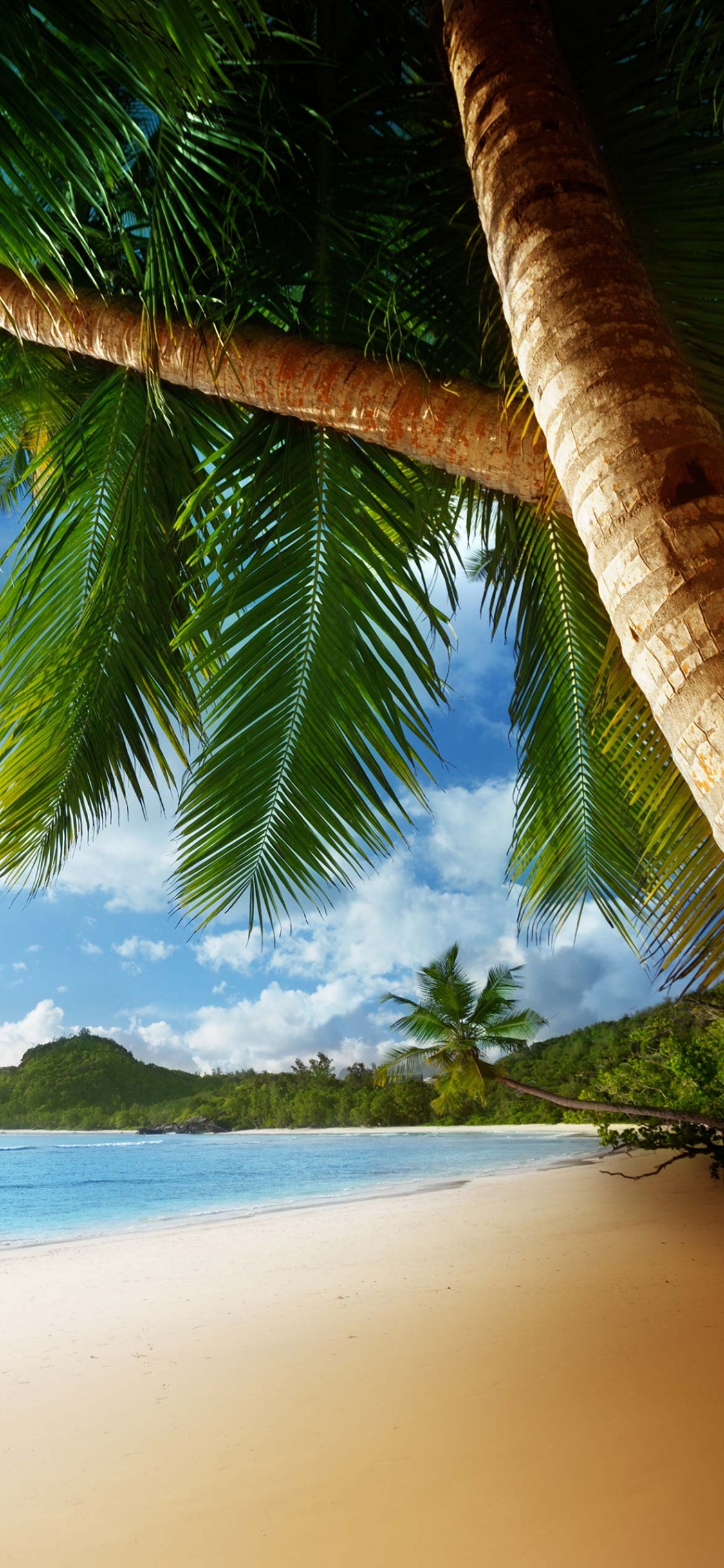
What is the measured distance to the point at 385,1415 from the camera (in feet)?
9.69

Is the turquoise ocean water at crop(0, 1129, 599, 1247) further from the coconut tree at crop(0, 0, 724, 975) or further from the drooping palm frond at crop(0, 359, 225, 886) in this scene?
the coconut tree at crop(0, 0, 724, 975)

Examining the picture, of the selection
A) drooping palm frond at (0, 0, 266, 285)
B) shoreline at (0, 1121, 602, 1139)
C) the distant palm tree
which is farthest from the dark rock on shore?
drooping palm frond at (0, 0, 266, 285)

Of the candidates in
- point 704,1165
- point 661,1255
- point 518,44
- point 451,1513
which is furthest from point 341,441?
point 704,1165

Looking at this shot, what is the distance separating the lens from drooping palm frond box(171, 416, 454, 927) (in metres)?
2.31

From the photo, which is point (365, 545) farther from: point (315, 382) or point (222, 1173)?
point (222, 1173)

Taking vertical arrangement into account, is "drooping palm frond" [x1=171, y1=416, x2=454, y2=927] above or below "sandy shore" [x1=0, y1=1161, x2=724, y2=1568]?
above

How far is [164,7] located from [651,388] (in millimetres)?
927

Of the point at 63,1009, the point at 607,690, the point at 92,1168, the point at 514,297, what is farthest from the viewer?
the point at 63,1009

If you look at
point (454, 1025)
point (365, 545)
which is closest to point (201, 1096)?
point (454, 1025)

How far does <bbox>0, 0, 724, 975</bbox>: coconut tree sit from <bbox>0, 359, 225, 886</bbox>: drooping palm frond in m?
0.01

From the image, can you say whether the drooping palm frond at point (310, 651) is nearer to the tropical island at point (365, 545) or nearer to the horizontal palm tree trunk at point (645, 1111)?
the tropical island at point (365, 545)

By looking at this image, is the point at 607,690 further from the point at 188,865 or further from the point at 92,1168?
the point at 92,1168

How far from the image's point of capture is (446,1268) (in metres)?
5.94

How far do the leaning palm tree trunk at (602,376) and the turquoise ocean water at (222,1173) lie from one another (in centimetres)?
1442
